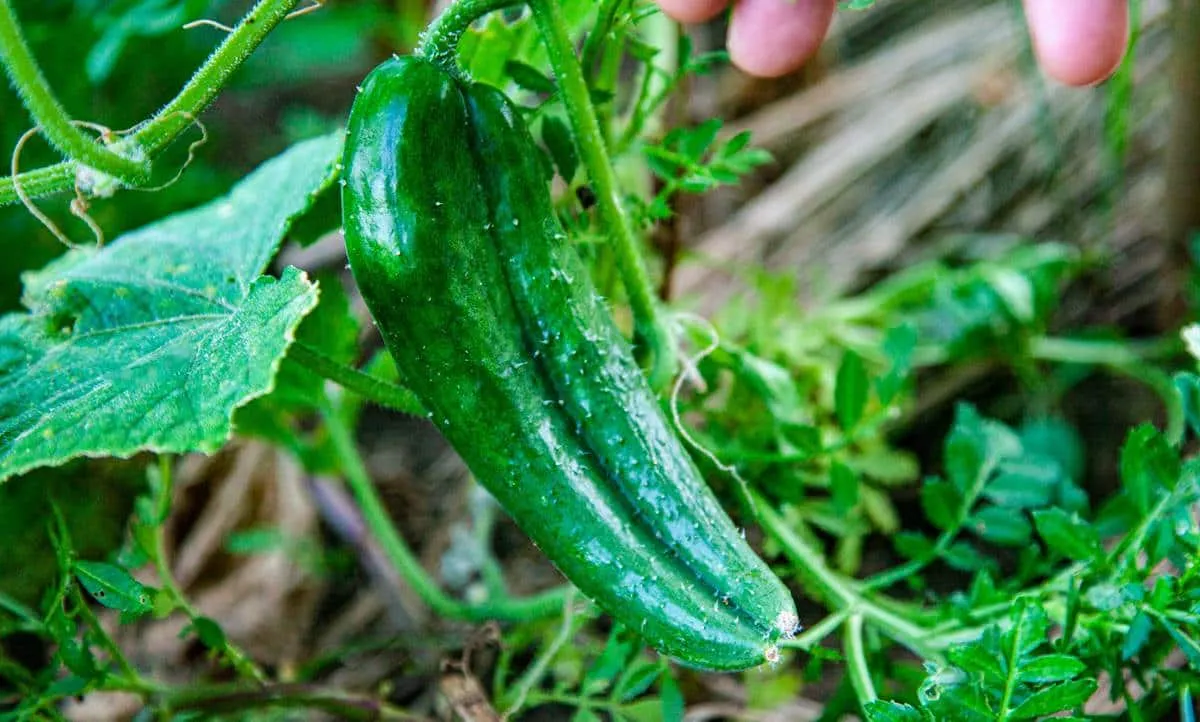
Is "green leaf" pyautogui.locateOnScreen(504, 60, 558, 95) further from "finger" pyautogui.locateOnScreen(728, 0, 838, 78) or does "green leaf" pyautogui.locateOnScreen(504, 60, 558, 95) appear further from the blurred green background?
the blurred green background

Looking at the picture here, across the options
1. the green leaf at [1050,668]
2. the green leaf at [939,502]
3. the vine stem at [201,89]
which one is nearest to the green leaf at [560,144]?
the vine stem at [201,89]

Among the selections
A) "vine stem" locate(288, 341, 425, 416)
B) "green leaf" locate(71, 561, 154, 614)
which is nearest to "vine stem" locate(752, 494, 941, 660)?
"vine stem" locate(288, 341, 425, 416)

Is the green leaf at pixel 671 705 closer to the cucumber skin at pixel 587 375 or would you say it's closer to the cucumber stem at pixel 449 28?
the cucumber skin at pixel 587 375

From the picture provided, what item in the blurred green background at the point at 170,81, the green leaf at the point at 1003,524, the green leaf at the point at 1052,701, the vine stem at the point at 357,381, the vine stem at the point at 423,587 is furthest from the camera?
the blurred green background at the point at 170,81

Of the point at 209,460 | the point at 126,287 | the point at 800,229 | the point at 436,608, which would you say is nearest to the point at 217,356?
the point at 126,287

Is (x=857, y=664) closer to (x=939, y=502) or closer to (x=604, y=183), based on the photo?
(x=939, y=502)

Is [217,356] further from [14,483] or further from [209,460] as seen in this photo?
[209,460]

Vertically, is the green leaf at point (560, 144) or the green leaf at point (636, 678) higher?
the green leaf at point (560, 144)
